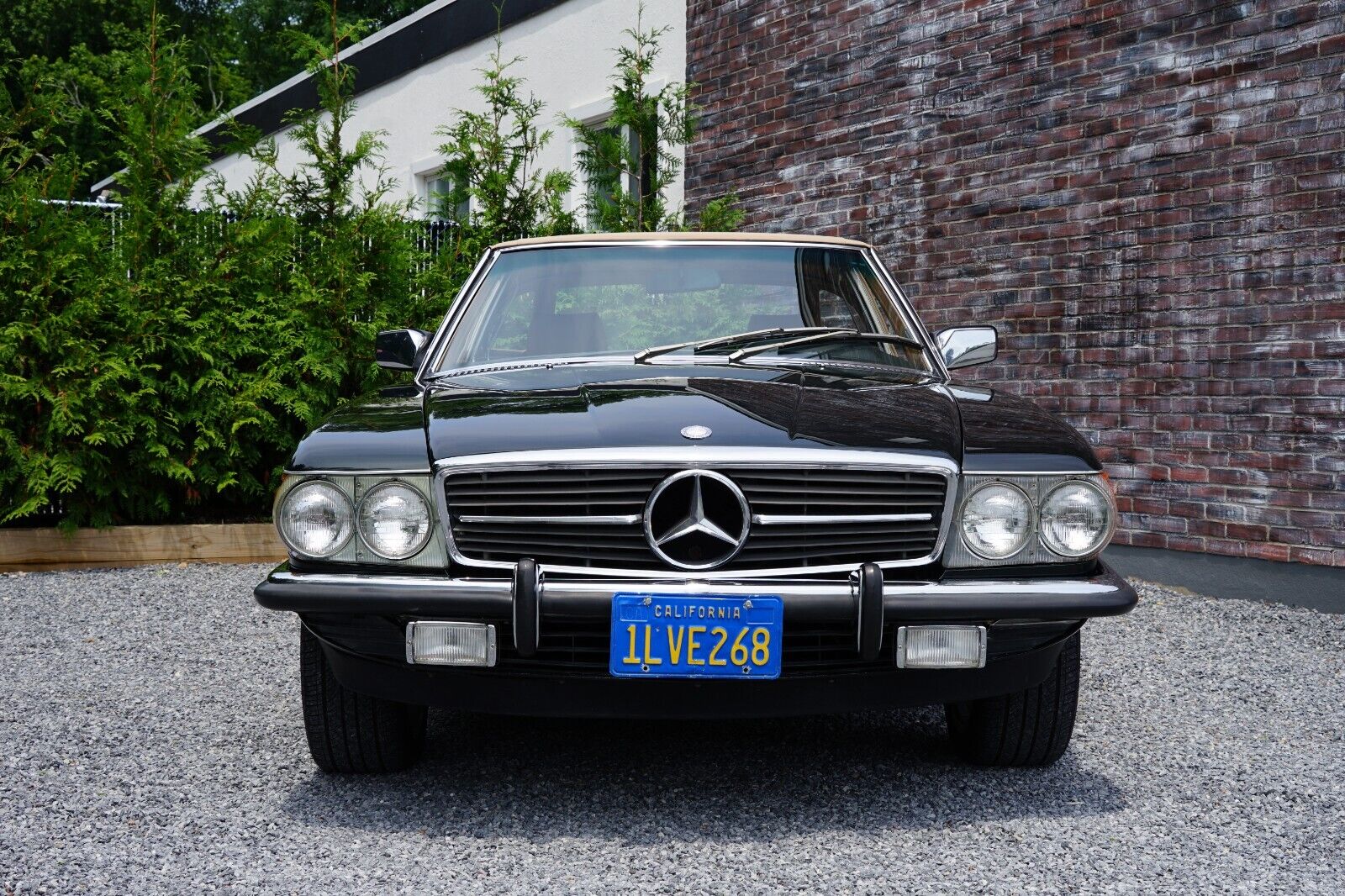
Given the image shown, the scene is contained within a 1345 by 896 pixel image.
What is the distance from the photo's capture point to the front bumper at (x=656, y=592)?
2826 mm

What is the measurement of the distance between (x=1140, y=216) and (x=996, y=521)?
4485 millimetres

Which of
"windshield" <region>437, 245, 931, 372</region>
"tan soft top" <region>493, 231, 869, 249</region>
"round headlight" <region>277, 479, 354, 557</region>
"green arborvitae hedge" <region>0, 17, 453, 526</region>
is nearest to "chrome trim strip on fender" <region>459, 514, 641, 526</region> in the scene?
"round headlight" <region>277, 479, 354, 557</region>

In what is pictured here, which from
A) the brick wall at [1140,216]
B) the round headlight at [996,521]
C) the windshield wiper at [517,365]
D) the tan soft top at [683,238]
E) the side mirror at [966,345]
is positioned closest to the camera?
the round headlight at [996,521]

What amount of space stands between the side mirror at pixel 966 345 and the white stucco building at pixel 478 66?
571 centimetres

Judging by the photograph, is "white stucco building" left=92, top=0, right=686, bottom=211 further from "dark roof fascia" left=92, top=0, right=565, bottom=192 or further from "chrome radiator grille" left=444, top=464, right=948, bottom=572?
"chrome radiator grille" left=444, top=464, right=948, bottom=572

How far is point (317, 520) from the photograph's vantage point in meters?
3.00

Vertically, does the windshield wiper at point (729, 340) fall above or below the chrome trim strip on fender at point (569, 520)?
above

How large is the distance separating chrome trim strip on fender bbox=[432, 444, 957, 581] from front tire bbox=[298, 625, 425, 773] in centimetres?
61

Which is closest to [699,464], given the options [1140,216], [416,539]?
[416,539]

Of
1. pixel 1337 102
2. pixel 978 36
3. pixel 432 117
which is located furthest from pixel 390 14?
pixel 1337 102

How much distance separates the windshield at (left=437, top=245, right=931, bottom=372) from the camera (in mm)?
3975

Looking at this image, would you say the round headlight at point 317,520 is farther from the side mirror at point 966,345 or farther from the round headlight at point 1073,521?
the side mirror at point 966,345

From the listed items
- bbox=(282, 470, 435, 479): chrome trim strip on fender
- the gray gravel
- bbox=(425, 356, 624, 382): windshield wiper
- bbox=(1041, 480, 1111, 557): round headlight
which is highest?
bbox=(425, 356, 624, 382): windshield wiper

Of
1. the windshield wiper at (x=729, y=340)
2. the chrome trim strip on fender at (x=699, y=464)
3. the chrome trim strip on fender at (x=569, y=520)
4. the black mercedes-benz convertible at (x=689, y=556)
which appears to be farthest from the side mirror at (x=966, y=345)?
the chrome trim strip on fender at (x=569, y=520)
